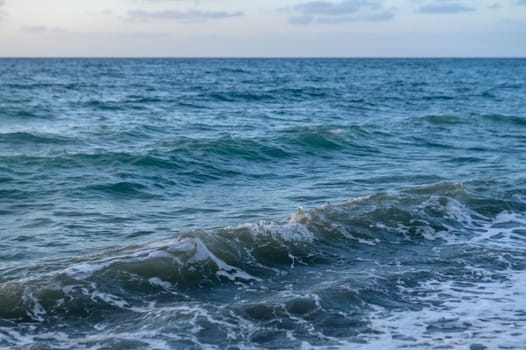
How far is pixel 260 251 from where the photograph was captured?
9422 millimetres

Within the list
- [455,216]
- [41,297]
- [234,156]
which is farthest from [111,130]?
[41,297]

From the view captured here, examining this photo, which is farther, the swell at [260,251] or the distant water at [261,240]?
the swell at [260,251]

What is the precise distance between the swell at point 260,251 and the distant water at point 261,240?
0.03 m

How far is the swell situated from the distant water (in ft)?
0.10

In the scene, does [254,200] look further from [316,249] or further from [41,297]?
[41,297]

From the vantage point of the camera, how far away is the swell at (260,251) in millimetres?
7668

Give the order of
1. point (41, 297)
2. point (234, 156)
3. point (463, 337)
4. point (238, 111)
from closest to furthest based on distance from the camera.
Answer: point (463, 337), point (41, 297), point (234, 156), point (238, 111)

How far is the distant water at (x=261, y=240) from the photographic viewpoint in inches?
273

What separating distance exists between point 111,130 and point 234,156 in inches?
246

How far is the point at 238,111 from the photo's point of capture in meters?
29.8

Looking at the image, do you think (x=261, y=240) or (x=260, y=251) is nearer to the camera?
(x=260, y=251)

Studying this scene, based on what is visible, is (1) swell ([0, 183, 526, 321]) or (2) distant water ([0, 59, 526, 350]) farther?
(1) swell ([0, 183, 526, 321])

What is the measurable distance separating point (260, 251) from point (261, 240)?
0.95 ft

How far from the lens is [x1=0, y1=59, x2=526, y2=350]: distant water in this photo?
692 cm
